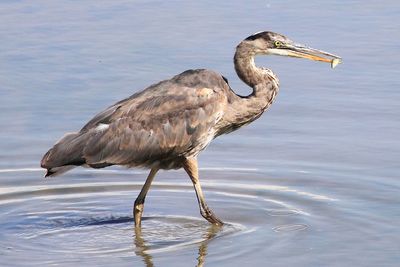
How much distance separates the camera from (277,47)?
424 inches

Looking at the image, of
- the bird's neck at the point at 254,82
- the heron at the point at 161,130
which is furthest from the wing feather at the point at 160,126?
the bird's neck at the point at 254,82

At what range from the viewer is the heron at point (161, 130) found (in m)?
10.3

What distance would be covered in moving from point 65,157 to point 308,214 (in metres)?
1.99

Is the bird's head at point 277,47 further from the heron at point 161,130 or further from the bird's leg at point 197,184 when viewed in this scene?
the bird's leg at point 197,184

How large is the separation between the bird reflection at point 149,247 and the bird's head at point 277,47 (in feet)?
5.14

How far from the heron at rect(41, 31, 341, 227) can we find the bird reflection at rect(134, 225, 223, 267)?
135 mm

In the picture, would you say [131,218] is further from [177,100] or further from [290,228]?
[290,228]

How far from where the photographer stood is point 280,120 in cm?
1243

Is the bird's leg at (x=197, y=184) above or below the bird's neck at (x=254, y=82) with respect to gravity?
below

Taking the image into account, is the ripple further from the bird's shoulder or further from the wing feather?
the bird's shoulder

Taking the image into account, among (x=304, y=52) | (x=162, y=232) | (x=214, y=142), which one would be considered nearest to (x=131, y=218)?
(x=162, y=232)

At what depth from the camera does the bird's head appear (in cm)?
1073

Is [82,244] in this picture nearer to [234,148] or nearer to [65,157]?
[65,157]

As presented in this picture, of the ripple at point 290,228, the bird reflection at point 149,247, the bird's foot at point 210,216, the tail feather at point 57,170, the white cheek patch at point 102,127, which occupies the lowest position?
the bird reflection at point 149,247
